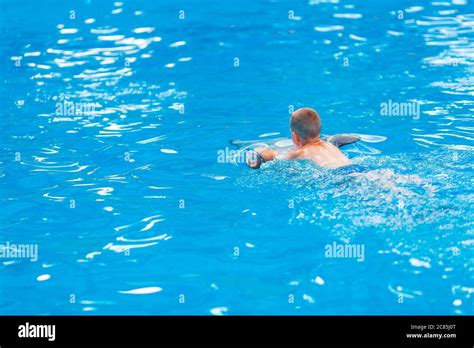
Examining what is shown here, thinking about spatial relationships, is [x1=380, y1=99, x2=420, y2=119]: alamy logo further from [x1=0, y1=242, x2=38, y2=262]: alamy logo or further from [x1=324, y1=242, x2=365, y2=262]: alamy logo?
[x1=0, y1=242, x2=38, y2=262]: alamy logo

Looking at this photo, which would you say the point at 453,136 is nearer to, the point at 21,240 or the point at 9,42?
the point at 21,240

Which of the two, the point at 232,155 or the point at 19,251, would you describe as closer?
the point at 19,251

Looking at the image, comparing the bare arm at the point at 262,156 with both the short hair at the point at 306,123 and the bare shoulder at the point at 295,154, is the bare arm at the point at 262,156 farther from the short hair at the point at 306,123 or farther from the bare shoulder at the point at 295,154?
the short hair at the point at 306,123

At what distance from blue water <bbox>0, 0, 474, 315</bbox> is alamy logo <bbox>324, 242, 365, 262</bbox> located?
4 cm

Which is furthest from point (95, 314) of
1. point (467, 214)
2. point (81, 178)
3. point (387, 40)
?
point (387, 40)

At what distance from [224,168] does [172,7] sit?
7828mm

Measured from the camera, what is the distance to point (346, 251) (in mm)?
5742

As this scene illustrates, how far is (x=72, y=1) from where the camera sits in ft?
49.6
